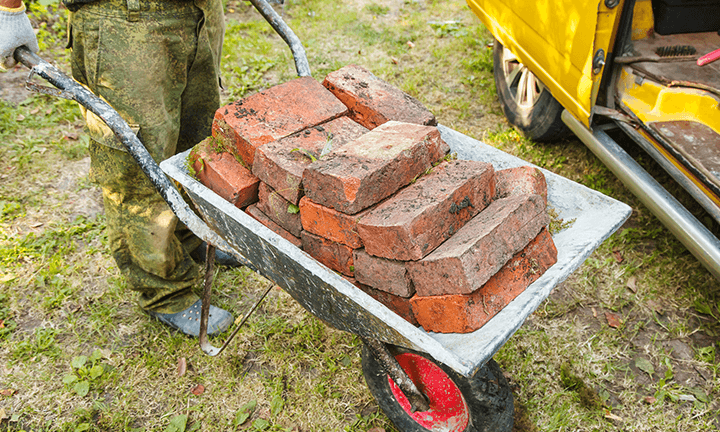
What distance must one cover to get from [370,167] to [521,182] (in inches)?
25.7

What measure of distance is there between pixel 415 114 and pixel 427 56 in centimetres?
340

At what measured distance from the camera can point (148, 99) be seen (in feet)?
7.98

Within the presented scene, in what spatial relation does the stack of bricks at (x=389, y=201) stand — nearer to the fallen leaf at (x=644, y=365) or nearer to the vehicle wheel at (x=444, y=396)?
the vehicle wheel at (x=444, y=396)

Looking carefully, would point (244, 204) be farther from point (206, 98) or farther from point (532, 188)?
point (532, 188)

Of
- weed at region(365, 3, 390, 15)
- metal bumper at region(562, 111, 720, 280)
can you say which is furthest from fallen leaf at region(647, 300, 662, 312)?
weed at region(365, 3, 390, 15)

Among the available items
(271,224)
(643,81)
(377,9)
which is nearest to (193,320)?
(271,224)

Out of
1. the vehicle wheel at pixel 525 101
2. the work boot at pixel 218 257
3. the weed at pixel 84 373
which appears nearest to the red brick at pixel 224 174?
the work boot at pixel 218 257

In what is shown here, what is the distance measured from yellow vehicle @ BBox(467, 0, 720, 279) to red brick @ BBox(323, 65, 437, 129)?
1252 mm

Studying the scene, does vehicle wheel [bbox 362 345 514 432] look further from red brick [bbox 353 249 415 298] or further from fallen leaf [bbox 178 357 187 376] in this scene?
fallen leaf [bbox 178 357 187 376]

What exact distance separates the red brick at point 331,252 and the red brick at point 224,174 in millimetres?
338

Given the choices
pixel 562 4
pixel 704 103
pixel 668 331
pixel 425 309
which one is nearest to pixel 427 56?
pixel 562 4

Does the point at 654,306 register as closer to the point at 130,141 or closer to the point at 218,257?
the point at 218,257

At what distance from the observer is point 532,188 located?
200cm

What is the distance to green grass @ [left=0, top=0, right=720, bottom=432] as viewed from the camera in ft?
8.39
